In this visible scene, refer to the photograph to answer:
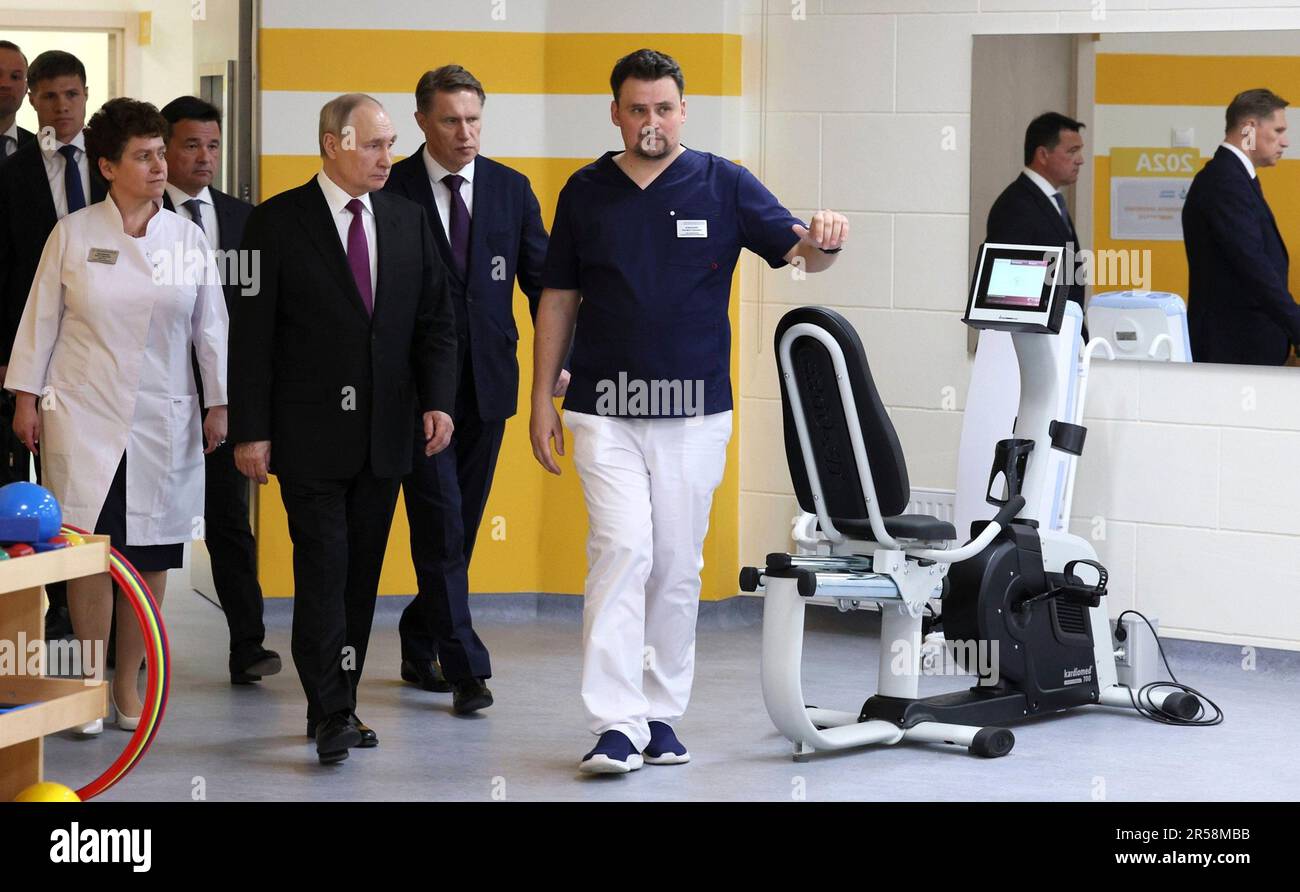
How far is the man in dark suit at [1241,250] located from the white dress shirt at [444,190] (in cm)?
208

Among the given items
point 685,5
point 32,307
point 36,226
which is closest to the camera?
point 32,307

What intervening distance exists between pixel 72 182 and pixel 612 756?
2.29 meters

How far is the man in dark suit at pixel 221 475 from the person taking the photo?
510 centimetres

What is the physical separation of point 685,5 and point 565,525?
171 centimetres

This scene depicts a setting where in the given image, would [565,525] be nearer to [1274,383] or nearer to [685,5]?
[685,5]

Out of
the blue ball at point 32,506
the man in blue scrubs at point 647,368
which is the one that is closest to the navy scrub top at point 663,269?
the man in blue scrubs at point 647,368

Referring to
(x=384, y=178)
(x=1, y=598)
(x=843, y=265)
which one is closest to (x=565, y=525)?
(x=843, y=265)

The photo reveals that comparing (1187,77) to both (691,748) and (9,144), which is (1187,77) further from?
(9,144)

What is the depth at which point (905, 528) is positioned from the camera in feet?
14.1

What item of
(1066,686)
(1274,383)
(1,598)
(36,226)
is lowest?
(1066,686)

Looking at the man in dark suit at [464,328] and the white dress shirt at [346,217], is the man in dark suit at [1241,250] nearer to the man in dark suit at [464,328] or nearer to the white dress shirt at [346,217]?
the man in dark suit at [464,328]

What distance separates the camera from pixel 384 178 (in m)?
4.28

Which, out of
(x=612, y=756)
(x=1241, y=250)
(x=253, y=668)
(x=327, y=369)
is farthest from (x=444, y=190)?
(x=1241, y=250)

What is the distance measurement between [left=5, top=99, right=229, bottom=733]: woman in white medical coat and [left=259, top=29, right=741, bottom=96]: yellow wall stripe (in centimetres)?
138
